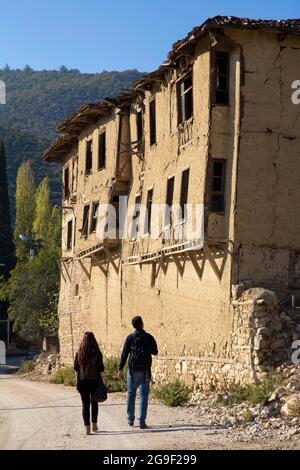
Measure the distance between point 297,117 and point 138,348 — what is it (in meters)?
9.53

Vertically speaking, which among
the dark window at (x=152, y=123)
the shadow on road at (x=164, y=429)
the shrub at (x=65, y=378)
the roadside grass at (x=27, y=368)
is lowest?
the roadside grass at (x=27, y=368)

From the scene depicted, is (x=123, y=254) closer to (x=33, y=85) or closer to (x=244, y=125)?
(x=244, y=125)

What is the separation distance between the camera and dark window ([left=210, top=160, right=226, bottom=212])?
19984 millimetres

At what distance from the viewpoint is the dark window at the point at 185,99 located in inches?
868

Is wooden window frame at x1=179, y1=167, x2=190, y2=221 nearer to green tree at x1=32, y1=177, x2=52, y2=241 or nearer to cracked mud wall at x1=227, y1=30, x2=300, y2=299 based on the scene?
cracked mud wall at x1=227, y1=30, x2=300, y2=299

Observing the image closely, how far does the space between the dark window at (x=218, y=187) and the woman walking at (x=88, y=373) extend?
7.97 m

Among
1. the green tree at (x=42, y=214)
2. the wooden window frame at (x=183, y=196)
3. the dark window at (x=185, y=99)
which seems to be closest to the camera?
the wooden window frame at (x=183, y=196)

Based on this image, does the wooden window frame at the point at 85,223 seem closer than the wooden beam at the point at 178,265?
No

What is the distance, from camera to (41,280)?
4928 centimetres

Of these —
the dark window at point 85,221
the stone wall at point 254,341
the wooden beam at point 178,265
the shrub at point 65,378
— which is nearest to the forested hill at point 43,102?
the dark window at point 85,221

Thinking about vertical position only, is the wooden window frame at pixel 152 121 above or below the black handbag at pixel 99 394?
above

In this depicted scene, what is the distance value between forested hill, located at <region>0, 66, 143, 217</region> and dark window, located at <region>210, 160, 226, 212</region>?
85.4 metres

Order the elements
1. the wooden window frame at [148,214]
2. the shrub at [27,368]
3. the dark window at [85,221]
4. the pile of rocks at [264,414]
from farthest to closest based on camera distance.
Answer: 1. the shrub at [27,368]
2. the dark window at [85,221]
3. the wooden window frame at [148,214]
4. the pile of rocks at [264,414]

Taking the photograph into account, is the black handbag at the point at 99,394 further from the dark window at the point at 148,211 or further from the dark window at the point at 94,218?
the dark window at the point at 94,218
